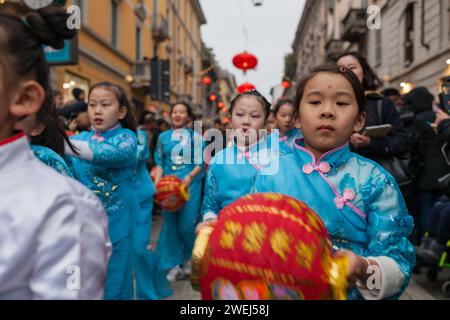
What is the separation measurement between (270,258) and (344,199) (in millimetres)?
736

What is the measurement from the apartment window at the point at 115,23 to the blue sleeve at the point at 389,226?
1793 cm

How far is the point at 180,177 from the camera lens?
5.33 metres

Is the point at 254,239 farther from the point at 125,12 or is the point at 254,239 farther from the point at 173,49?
the point at 173,49

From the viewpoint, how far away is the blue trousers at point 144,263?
4133 millimetres

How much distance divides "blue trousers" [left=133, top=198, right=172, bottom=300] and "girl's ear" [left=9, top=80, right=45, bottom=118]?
9.98ft

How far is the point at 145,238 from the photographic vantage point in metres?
4.17

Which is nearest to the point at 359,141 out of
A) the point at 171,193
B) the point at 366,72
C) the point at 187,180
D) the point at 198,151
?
the point at 366,72

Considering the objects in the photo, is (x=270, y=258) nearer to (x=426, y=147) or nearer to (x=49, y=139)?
(x=49, y=139)

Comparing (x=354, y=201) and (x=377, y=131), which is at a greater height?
(x=377, y=131)

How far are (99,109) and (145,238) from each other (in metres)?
1.42

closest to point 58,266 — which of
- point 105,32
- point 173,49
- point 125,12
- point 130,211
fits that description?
point 130,211

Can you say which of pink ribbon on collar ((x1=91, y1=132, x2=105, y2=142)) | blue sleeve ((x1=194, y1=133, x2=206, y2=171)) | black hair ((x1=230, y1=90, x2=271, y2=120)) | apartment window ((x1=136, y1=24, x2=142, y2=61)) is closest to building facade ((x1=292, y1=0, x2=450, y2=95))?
blue sleeve ((x1=194, y1=133, x2=206, y2=171))

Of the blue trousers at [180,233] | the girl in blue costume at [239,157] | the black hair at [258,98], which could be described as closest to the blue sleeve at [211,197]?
the girl in blue costume at [239,157]

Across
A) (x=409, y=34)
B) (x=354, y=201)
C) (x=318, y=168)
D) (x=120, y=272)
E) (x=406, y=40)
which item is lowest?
(x=120, y=272)
